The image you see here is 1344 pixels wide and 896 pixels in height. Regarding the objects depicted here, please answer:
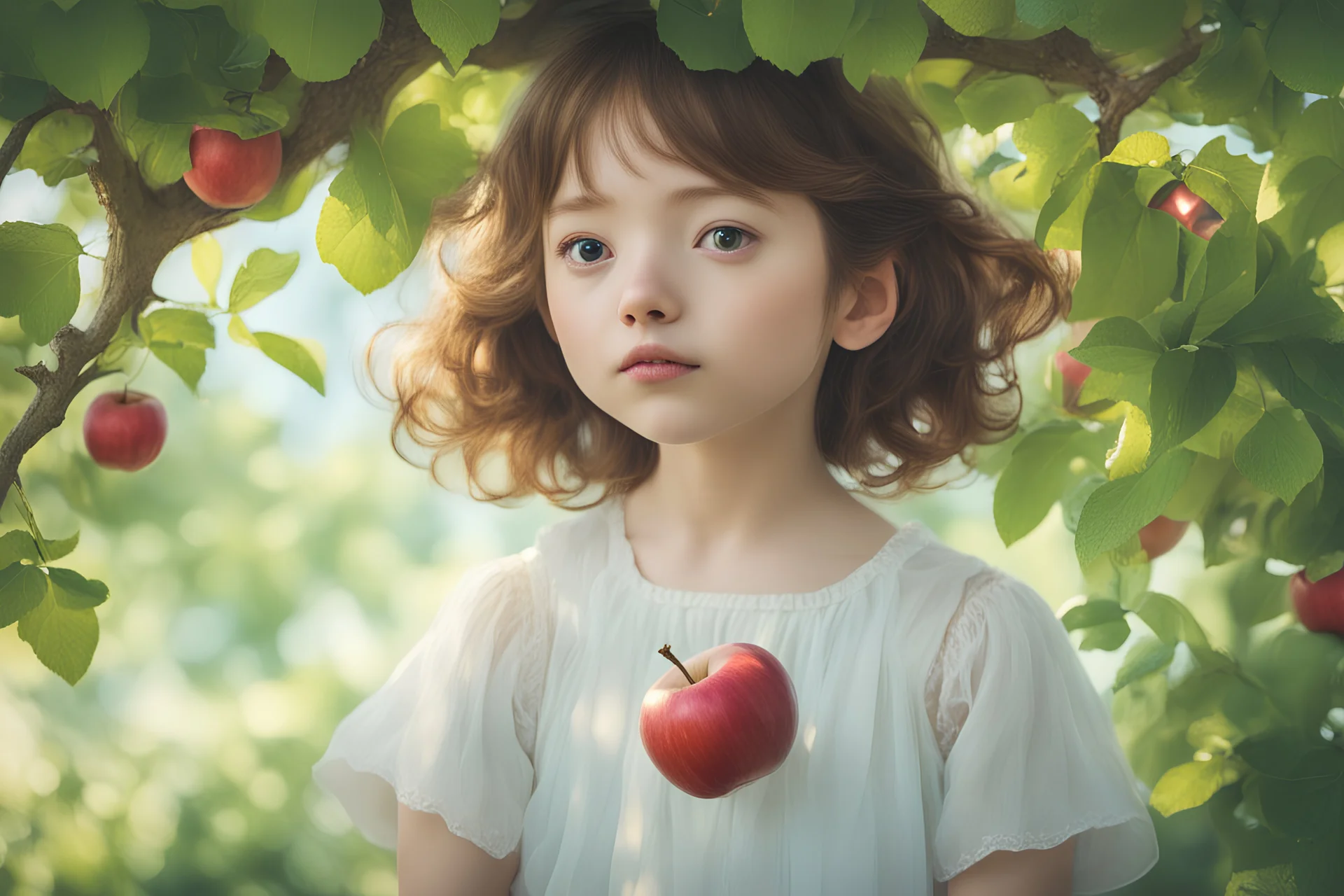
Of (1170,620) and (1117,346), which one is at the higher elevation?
(1117,346)

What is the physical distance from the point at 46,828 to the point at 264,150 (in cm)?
103

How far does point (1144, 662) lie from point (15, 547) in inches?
42.1

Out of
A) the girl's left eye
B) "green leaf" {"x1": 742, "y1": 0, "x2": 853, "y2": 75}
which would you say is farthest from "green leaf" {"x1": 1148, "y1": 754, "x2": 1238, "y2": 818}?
"green leaf" {"x1": 742, "y1": 0, "x2": 853, "y2": 75}

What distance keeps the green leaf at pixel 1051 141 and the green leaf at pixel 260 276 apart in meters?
0.68

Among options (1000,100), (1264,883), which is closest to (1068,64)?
(1000,100)

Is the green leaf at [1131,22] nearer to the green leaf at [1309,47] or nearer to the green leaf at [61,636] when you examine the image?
the green leaf at [1309,47]

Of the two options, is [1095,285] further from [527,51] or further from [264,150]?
[264,150]

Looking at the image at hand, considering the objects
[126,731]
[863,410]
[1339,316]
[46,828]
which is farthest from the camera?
[126,731]

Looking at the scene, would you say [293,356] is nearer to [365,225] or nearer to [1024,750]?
[365,225]

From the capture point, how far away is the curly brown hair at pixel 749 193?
102 centimetres

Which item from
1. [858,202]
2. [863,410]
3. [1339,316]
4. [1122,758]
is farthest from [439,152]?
[1122,758]

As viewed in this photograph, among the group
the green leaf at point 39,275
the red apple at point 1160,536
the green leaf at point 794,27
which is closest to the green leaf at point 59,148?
the green leaf at point 39,275

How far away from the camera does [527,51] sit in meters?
1.10

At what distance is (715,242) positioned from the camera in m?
1.00
